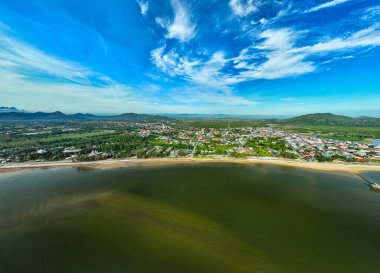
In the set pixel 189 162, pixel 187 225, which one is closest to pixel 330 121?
pixel 189 162

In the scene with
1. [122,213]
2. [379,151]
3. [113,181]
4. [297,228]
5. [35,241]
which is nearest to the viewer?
[35,241]

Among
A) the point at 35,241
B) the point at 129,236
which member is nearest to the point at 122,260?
the point at 129,236

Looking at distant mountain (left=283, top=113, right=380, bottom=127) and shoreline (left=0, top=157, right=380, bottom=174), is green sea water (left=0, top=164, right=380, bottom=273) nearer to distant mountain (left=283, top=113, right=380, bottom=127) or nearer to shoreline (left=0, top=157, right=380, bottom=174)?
shoreline (left=0, top=157, right=380, bottom=174)

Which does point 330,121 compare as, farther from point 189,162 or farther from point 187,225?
point 187,225

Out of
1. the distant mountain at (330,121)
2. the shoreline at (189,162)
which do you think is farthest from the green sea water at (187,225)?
the distant mountain at (330,121)

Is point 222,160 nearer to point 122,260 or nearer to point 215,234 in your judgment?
point 215,234

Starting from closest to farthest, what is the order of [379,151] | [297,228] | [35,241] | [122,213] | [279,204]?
1. [35,241]
2. [297,228]
3. [122,213]
4. [279,204]
5. [379,151]

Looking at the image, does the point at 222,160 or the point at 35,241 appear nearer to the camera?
the point at 35,241
